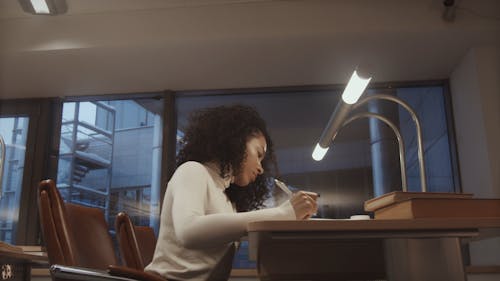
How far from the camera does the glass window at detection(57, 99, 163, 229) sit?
3.87 meters

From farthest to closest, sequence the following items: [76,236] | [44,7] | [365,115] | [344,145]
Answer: [344,145], [44,7], [365,115], [76,236]

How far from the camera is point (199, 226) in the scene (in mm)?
1144

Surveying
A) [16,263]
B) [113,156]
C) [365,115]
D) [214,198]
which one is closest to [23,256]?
[16,263]

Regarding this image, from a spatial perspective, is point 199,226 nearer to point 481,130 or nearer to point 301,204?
point 301,204

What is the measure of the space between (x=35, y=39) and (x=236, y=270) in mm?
1965

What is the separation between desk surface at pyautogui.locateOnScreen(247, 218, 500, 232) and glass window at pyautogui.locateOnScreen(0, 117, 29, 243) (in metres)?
3.39

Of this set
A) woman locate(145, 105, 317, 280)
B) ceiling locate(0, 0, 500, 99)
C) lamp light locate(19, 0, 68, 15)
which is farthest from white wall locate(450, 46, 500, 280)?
lamp light locate(19, 0, 68, 15)

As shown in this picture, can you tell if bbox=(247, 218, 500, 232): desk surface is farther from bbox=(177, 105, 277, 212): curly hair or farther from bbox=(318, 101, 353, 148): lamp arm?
bbox=(318, 101, 353, 148): lamp arm

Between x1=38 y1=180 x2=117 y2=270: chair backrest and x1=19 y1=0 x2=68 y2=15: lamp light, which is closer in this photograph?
x1=38 y1=180 x2=117 y2=270: chair backrest

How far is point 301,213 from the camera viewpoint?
114 centimetres

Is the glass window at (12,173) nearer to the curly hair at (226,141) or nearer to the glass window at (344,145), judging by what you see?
the glass window at (344,145)

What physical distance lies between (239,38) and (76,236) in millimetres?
2135

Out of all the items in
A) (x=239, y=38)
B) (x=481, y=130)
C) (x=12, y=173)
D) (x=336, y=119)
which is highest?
(x=239, y=38)

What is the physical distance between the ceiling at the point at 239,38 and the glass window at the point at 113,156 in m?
0.42
